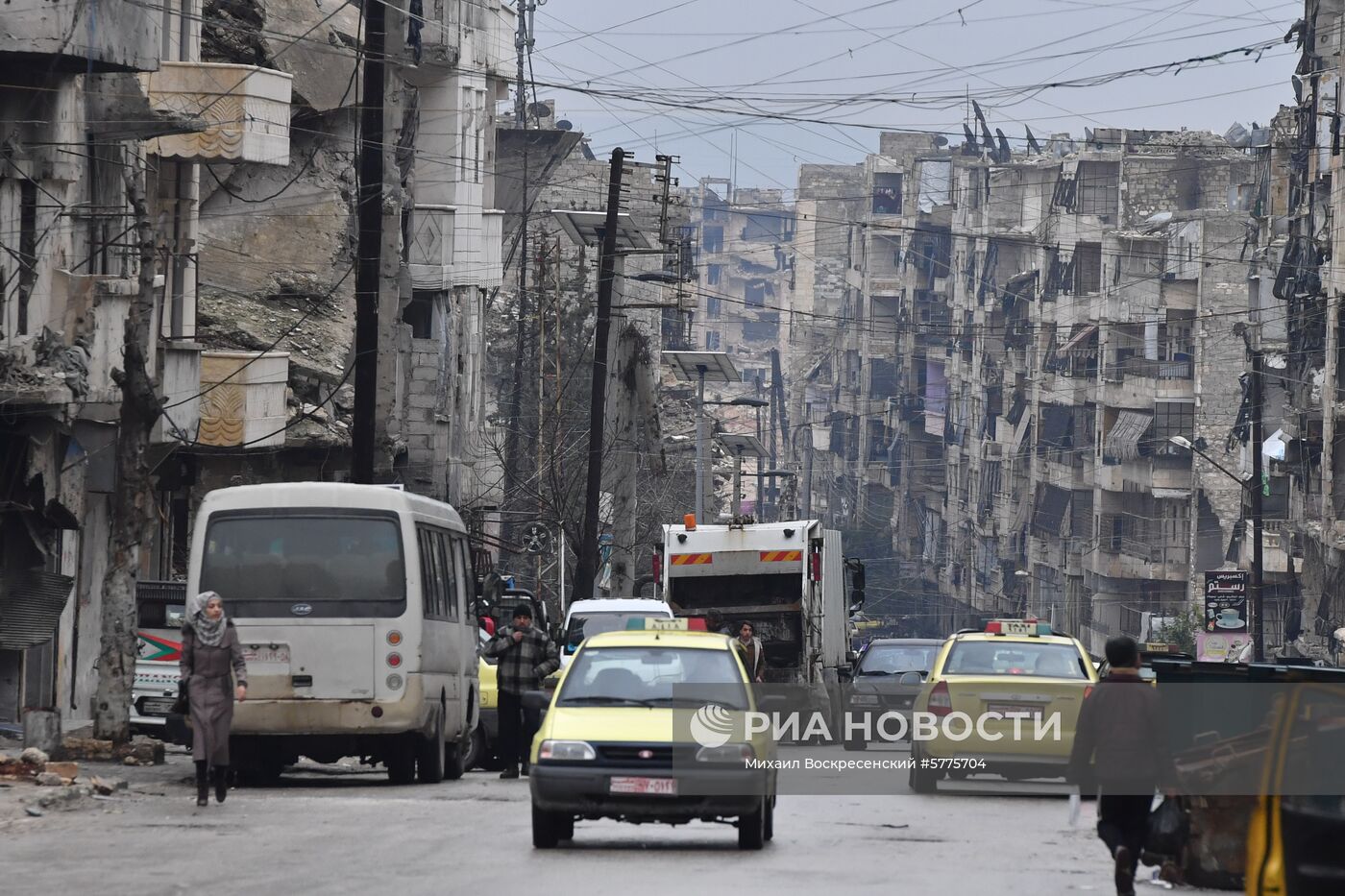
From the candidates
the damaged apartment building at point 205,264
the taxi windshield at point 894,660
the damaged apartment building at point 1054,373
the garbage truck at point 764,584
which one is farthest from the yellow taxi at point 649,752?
the damaged apartment building at point 1054,373

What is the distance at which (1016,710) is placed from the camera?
19.9 metres

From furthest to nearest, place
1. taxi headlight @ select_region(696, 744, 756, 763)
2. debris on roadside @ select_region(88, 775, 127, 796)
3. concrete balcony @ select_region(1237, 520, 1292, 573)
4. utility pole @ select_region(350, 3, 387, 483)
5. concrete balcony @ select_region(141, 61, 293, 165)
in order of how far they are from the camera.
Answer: concrete balcony @ select_region(1237, 520, 1292, 573), concrete balcony @ select_region(141, 61, 293, 165), utility pole @ select_region(350, 3, 387, 483), debris on roadside @ select_region(88, 775, 127, 796), taxi headlight @ select_region(696, 744, 756, 763)

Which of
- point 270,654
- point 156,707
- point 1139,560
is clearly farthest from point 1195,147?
point 270,654

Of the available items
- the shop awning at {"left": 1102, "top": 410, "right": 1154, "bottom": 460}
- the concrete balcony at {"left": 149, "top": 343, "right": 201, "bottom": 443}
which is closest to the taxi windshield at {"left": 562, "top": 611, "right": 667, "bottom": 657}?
the concrete balcony at {"left": 149, "top": 343, "right": 201, "bottom": 443}

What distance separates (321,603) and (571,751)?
537cm

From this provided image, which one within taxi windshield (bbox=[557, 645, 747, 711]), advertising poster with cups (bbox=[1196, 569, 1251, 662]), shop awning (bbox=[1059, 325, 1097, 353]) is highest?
shop awning (bbox=[1059, 325, 1097, 353])

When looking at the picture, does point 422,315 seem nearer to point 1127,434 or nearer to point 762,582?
point 762,582

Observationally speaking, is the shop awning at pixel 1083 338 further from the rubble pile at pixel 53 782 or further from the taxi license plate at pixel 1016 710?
the rubble pile at pixel 53 782

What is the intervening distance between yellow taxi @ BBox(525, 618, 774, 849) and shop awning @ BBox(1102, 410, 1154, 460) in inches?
2936

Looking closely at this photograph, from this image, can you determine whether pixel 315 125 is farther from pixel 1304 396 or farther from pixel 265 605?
pixel 1304 396

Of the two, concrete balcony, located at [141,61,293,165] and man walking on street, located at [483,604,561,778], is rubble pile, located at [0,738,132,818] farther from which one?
concrete balcony, located at [141,61,293,165]

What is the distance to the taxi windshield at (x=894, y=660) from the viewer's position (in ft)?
103

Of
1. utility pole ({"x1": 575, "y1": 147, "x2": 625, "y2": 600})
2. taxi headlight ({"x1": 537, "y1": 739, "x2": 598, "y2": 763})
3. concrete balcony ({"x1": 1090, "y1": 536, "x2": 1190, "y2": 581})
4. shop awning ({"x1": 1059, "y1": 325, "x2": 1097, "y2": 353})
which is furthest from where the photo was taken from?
shop awning ({"x1": 1059, "y1": 325, "x2": 1097, "y2": 353})

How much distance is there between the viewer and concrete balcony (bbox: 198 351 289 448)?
35125 millimetres
